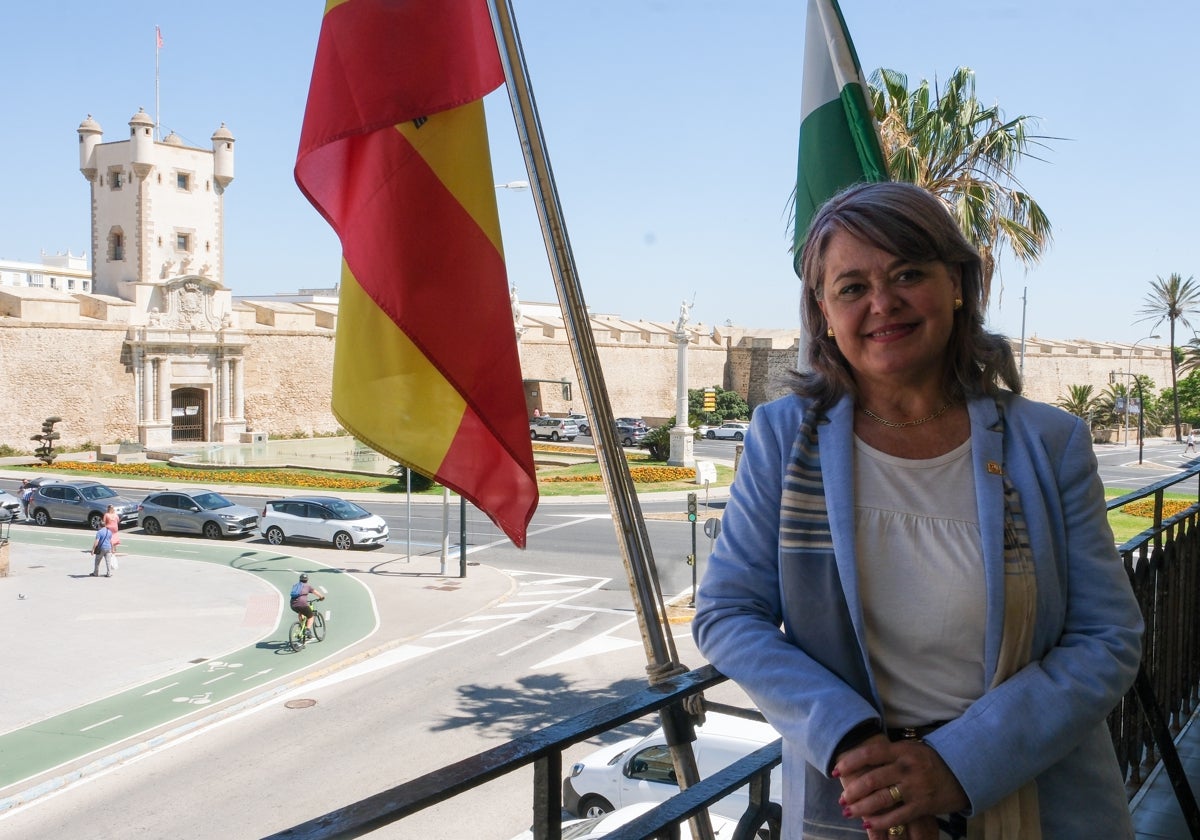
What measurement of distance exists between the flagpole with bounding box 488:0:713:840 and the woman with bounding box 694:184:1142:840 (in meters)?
0.50

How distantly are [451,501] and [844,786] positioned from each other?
27.9 metres

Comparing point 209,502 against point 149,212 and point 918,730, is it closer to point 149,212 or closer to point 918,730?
point 149,212

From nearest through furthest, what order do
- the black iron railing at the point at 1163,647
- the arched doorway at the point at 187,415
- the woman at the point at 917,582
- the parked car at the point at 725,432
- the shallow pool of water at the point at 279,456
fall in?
the woman at the point at 917,582 < the black iron railing at the point at 1163,647 < the shallow pool of water at the point at 279,456 < the arched doorway at the point at 187,415 < the parked car at the point at 725,432

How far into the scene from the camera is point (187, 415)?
150 feet

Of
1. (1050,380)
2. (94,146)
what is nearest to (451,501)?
(94,146)

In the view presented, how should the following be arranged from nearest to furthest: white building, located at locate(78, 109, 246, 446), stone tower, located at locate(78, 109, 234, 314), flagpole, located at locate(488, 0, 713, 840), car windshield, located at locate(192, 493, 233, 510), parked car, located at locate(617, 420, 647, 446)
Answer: flagpole, located at locate(488, 0, 713, 840)
car windshield, located at locate(192, 493, 233, 510)
white building, located at locate(78, 109, 246, 446)
stone tower, located at locate(78, 109, 234, 314)
parked car, located at locate(617, 420, 647, 446)

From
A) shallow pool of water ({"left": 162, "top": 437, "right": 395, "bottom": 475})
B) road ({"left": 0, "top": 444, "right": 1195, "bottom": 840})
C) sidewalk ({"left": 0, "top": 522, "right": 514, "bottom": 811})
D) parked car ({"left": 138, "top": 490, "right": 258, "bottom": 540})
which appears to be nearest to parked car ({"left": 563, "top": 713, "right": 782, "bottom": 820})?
road ({"left": 0, "top": 444, "right": 1195, "bottom": 840})

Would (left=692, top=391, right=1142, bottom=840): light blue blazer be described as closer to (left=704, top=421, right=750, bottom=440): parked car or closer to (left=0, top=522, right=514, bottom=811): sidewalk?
(left=0, top=522, right=514, bottom=811): sidewalk

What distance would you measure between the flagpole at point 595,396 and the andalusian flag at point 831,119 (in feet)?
3.77

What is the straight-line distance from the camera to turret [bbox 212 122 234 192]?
1998 inches

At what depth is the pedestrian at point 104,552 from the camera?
2027 centimetres

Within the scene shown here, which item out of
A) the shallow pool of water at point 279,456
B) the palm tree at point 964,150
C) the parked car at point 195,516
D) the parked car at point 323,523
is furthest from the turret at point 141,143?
the palm tree at point 964,150

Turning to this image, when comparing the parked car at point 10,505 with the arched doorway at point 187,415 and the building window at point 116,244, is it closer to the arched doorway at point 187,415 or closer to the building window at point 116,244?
the arched doorway at point 187,415

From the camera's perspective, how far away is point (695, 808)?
172 centimetres
